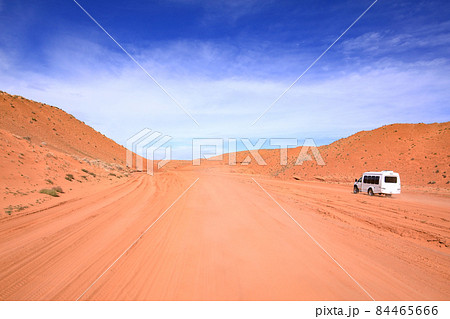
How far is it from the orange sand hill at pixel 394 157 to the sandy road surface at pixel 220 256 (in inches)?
987

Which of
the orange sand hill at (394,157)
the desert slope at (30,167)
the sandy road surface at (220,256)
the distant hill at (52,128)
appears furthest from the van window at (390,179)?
the distant hill at (52,128)

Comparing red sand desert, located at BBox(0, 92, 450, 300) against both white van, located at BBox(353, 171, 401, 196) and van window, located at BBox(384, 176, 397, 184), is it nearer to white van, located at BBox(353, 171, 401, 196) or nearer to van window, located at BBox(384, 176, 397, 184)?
white van, located at BBox(353, 171, 401, 196)

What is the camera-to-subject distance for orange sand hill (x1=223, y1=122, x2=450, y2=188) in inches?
1166

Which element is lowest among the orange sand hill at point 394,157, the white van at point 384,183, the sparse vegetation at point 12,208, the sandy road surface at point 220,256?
the sandy road surface at point 220,256

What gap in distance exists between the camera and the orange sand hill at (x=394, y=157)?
29609 millimetres

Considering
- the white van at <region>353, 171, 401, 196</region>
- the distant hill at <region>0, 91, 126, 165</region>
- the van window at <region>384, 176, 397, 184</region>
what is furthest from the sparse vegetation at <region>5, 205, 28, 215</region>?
the distant hill at <region>0, 91, 126, 165</region>

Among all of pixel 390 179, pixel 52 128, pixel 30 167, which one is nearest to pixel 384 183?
pixel 390 179

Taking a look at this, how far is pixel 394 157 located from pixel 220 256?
133 feet

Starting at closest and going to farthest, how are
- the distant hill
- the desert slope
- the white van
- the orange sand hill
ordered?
1. the desert slope
2. the white van
3. the orange sand hill
4. the distant hill

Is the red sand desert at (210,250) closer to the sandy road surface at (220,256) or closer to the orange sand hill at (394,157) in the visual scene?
the sandy road surface at (220,256)

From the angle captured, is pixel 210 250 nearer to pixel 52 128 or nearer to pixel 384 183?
pixel 384 183

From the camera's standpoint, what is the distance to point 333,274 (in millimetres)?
4699

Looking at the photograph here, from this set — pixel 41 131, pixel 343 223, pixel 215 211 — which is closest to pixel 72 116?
pixel 41 131

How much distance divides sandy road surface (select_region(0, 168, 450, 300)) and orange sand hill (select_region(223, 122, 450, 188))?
2506cm
